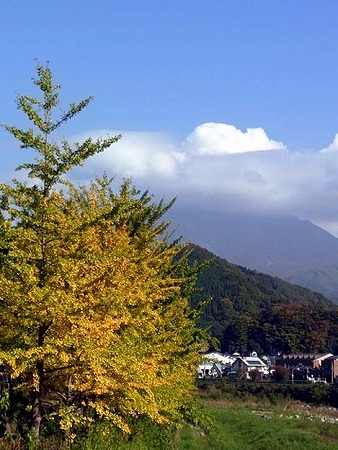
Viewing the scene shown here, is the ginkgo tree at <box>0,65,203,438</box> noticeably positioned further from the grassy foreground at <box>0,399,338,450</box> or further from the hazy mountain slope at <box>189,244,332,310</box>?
the hazy mountain slope at <box>189,244,332,310</box>

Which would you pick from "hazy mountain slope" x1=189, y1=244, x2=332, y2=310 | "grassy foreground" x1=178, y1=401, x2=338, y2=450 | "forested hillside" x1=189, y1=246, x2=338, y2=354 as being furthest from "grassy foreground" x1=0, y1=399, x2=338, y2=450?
"hazy mountain slope" x1=189, y1=244, x2=332, y2=310

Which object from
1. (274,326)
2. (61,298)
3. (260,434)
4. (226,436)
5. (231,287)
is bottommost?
(260,434)

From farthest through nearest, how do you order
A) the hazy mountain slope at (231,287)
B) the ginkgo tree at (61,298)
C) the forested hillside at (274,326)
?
the hazy mountain slope at (231,287) < the forested hillside at (274,326) < the ginkgo tree at (61,298)

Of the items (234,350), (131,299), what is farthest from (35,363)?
(234,350)

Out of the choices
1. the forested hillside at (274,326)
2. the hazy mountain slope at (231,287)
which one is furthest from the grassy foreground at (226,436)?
the hazy mountain slope at (231,287)

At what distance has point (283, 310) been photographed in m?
95.6

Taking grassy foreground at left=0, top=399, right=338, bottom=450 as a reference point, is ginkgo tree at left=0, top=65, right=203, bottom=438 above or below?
above

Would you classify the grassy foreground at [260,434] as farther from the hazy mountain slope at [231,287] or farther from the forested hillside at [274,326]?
the hazy mountain slope at [231,287]

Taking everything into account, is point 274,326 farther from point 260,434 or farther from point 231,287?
point 260,434

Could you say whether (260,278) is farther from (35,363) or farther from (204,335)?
(35,363)

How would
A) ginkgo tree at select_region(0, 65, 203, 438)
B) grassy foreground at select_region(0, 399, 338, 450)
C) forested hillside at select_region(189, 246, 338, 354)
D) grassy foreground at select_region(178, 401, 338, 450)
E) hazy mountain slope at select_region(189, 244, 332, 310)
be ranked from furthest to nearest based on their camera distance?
1. hazy mountain slope at select_region(189, 244, 332, 310)
2. forested hillside at select_region(189, 246, 338, 354)
3. grassy foreground at select_region(178, 401, 338, 450)
4. grassy foreground at select_region(0, 399, 338, 450)
5. ginkgo tree at select_region(0, 65, 203, 438)

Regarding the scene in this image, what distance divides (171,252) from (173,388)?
3.45 meters

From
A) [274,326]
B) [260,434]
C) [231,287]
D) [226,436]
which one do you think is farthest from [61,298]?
[231,287]

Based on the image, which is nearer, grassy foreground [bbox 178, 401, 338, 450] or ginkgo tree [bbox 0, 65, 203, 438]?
ginkgo tree [bbox 0, 65, 203, 438]
